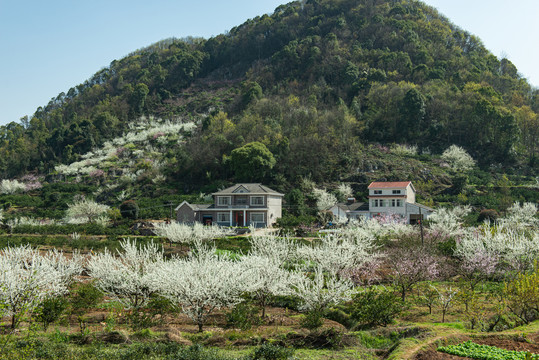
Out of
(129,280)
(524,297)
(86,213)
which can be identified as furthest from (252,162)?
(524,297)

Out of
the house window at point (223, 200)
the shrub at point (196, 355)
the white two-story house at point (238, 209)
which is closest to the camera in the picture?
the shrub at point (196, 355)

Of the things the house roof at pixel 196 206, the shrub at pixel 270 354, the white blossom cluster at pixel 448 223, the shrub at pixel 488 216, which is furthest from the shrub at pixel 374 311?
the house roof at pixel 196 206

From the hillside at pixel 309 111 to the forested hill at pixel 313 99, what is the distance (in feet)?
0.95

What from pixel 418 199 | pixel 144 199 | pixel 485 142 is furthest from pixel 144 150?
pixel 485 142

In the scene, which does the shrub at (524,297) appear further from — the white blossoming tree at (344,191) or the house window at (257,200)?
the white blossoming tree at (344,191)

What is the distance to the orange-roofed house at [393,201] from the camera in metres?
47.2

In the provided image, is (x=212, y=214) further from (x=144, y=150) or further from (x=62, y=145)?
(x=62, y=145)

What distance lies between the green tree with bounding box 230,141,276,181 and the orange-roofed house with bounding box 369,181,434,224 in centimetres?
1520

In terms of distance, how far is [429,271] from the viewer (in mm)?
18047

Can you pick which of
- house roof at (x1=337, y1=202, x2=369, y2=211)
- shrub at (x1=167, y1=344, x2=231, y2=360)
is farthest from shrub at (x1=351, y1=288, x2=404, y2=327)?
house roof at (x1=337, y1=202, x2=369, y2=211)

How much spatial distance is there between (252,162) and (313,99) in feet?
101

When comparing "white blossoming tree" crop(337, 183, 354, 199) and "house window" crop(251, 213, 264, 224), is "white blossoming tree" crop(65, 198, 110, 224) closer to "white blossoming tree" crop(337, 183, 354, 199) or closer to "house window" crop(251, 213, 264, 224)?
"house window" crop(251, 213, 264, 224)

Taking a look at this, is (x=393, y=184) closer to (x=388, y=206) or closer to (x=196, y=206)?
(x=388, y=206)

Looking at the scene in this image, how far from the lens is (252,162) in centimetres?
5578
